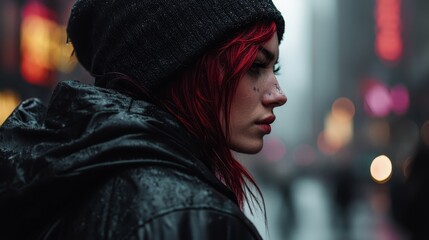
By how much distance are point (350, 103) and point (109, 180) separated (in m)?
86.8

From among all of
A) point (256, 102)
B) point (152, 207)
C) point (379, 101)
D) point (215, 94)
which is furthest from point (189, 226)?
point (379, 101)

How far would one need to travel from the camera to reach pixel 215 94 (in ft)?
7.58

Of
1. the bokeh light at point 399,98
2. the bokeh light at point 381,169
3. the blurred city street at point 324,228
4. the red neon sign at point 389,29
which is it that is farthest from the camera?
the bokeh light at point 399,98

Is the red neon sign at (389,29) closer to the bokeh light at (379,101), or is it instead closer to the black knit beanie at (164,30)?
the bokeh light at (379,101)

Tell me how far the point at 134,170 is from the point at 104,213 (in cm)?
13

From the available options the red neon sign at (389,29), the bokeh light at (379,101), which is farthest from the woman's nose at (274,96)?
the bokeh light at (379,101)

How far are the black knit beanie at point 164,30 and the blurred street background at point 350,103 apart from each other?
45cm

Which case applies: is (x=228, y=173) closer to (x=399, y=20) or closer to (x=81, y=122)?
(x=81, y=122)

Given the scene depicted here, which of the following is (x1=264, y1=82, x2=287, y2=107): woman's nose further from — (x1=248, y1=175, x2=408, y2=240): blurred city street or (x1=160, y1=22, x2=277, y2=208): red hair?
(x1=248, y1=175, x2=408, y2=240): blurred city street

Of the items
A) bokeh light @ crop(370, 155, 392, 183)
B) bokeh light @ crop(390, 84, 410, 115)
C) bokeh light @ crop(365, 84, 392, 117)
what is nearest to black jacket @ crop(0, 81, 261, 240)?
bokeh light @ crop(370, 155, 392, 183)

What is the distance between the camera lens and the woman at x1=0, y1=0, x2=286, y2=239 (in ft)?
6.14

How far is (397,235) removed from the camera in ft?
54.4

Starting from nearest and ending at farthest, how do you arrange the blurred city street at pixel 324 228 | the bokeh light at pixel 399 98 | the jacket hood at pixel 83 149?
the jacket hood at pixel 83 149 < the blurred city street at pixel 324 228 < the bokeh light at pixel 399 98

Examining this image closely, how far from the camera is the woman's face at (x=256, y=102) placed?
243 cm
